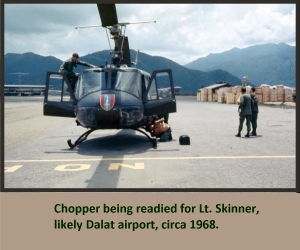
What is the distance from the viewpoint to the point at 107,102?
33.0ft

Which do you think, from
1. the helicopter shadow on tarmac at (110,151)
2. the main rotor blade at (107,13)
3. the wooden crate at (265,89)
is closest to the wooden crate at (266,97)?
the wooden crate at (265,89)

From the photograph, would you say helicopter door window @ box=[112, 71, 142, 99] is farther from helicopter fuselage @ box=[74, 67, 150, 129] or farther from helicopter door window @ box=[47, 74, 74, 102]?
helicopter door window @ box=[47, 74, 74, 102]

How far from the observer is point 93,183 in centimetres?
697

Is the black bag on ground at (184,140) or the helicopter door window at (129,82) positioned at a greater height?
the helicopter door window at (129,82)

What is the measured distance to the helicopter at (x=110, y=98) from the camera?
10.1 meters

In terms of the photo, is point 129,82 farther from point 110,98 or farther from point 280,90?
point 280,90

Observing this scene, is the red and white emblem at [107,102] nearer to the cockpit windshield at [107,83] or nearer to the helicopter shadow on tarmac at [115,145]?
the cockpit windshield at [107,83]

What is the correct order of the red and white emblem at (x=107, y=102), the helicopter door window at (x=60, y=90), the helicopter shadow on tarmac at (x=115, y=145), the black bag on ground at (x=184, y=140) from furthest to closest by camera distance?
the black bag on ground at (x=184, y=140) → the helicopter door window at (x=60, y=90) → the helicopter shadow on tarmac at (x=115, y=145) → the red and white emblem at (x=107, y=102)

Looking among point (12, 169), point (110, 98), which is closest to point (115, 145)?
point (110, 98)

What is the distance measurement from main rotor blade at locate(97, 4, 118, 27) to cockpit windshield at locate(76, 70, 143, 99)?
1.72 meters

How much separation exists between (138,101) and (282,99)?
3753 cm

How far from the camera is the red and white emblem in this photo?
10.0m

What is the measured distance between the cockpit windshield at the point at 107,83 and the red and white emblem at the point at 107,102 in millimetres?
760

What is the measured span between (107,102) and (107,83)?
42.0 inches
